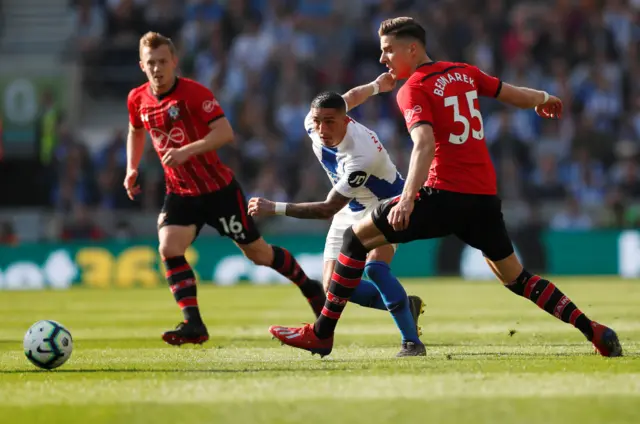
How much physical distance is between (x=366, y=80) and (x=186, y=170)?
44.2 feet

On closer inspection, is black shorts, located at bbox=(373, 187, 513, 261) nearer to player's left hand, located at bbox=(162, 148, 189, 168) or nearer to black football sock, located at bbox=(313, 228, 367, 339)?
black football sock, located at bbox=(313, 228, 367, 339)

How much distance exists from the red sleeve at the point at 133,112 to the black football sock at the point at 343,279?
269 cm

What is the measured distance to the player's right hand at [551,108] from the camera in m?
7.35

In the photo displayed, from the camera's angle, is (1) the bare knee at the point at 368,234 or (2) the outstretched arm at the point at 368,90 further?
(2) the outstretched arm at the point at 368,90

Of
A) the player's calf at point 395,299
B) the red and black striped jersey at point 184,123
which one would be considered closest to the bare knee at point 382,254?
the player's calf at point 395,299

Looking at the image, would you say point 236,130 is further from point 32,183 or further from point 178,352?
point 178,352

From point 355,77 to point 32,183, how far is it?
6.60 m

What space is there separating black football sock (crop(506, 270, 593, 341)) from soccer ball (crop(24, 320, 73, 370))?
8.99ft

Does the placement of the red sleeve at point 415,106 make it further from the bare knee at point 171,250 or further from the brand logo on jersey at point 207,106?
the bare knee at point 171,250

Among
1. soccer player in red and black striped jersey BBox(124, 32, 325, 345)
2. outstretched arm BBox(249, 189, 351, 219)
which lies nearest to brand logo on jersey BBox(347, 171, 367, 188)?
outstretched arm BBox(249, 189, 351, 219)

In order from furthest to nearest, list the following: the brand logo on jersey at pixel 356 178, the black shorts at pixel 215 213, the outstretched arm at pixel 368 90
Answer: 1. the black shorts at pixel 215 213
2. the outstretched arm at pixel 368 90
3. the brand logo on jersey at pixel 356 178

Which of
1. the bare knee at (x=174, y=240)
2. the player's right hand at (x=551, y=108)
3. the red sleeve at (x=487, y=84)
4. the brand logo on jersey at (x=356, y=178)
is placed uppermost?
the red sleeve at (x=487, y=84)

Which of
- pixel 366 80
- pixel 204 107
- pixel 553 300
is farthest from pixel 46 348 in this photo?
pixel 366 80

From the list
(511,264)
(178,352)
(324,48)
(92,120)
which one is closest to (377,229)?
(511,264)
